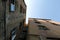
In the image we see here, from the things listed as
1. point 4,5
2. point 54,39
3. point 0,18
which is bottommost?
point 54,39

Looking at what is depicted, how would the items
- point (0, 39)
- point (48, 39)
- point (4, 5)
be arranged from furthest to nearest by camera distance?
point (48, 39)
point (4, 5)
point (0, 39)

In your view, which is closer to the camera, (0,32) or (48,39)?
(0,32)

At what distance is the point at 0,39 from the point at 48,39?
0.46m

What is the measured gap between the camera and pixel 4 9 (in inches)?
45.1

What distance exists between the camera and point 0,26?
3.44 feet

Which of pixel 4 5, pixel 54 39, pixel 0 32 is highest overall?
Result: pixel 4 5

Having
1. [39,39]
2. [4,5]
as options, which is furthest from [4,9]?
[39,39]

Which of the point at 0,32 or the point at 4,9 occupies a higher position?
the point at 4,9

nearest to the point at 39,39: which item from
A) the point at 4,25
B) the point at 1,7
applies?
the point at 4,25

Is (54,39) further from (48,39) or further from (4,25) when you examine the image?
(4,25)

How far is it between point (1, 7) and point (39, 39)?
44 centimetres

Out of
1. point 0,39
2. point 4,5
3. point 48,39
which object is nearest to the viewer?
point 0,39

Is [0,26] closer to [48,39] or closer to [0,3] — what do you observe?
[0,3]

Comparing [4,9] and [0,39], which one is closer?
[0,39]
